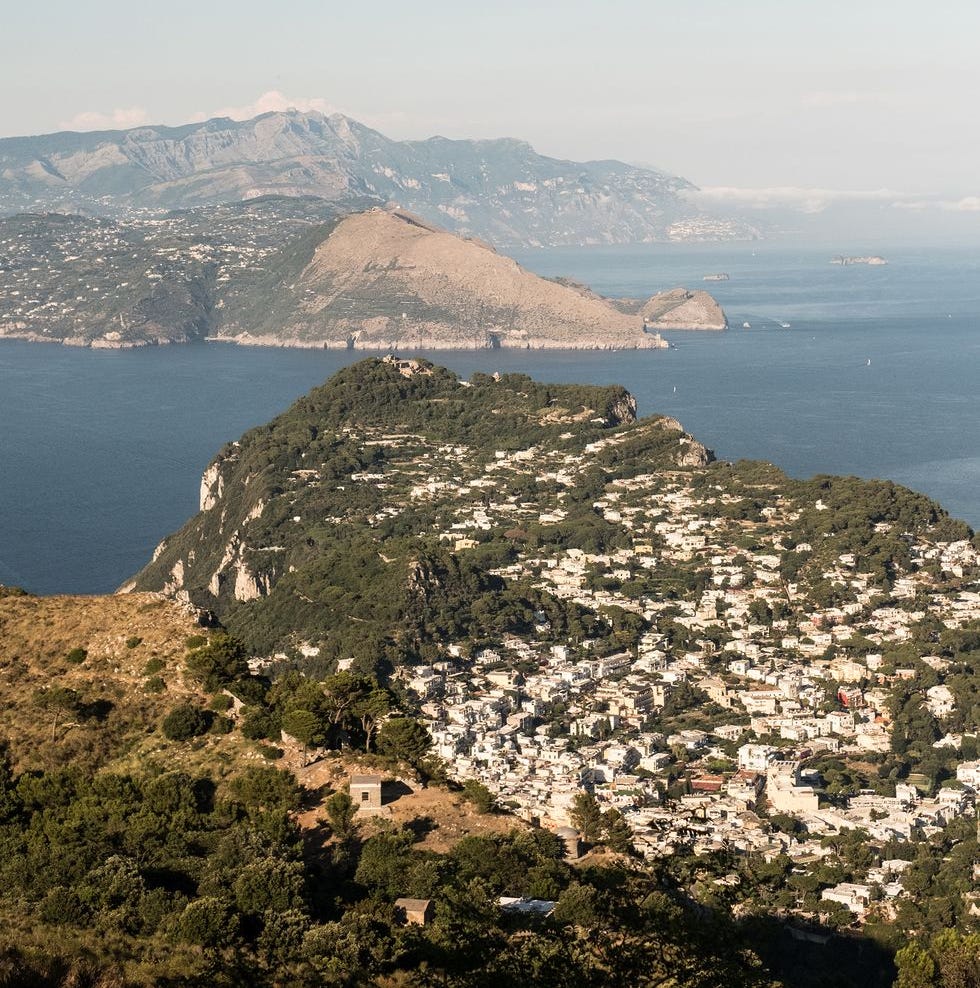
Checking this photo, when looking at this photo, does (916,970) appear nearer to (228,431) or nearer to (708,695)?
(708,695)

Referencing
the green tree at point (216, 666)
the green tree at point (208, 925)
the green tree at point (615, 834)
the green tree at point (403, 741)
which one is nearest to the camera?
the green tree at point (208, 925)

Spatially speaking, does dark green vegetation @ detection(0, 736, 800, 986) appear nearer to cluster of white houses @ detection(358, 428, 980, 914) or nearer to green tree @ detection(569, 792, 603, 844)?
green tree @ detection(569, 792, 603, 844)

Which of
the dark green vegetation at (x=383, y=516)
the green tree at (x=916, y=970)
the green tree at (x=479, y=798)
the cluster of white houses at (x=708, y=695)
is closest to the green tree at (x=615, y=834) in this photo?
the cluster of white houses at (x=708, y=695)

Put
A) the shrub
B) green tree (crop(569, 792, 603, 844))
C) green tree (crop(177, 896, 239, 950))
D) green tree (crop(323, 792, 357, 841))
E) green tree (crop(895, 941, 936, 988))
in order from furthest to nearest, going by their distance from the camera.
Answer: the shrub → green tree (crop(569, 792, 603, 844)) → green tree (crop(323, 792, 357, 841)) → green tree (crop(895, 941, 936, 988)) → green tree (crop(177, 896, 239, 950))

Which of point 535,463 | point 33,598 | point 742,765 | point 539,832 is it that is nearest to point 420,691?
point 742,765

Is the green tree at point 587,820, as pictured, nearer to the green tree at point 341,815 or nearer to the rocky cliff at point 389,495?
the green tree at point 341,815

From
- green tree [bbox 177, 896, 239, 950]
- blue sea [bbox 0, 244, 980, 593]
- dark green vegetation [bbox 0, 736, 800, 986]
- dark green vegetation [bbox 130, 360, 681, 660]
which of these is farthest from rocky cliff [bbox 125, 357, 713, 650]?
green tree [bbox 177, 896, 239, 950]
